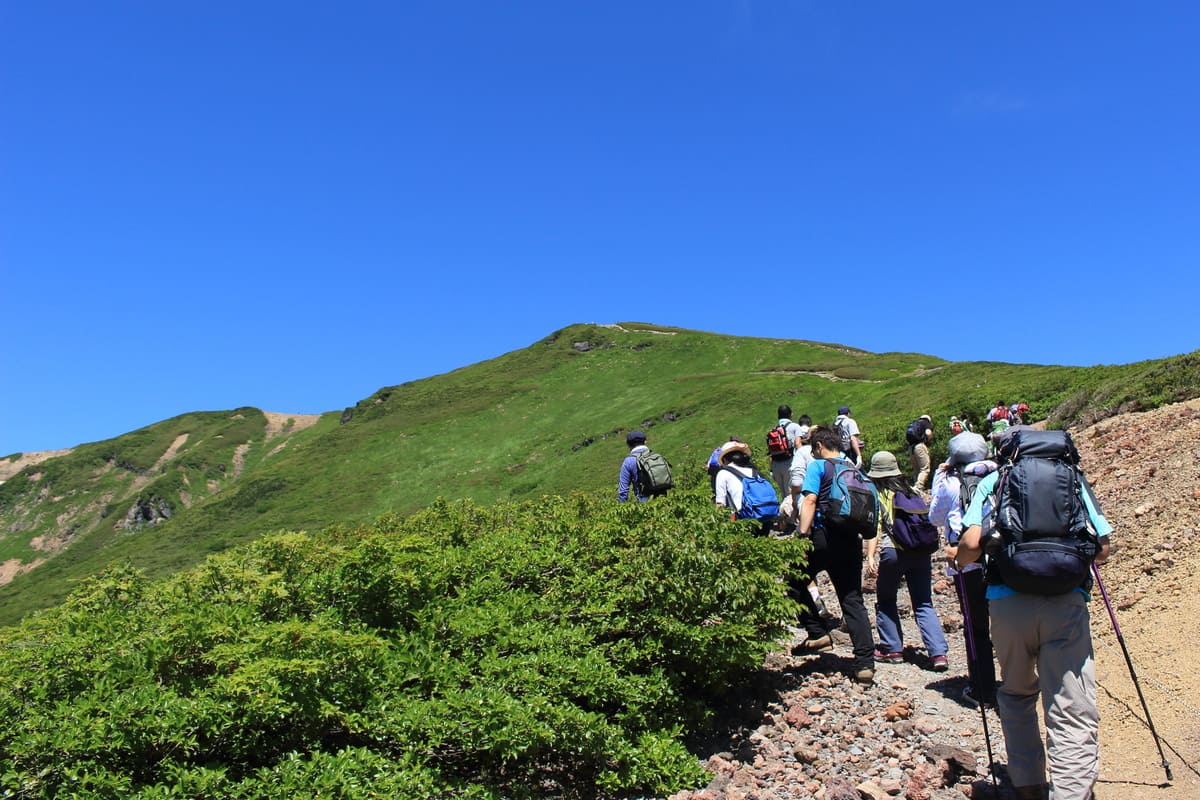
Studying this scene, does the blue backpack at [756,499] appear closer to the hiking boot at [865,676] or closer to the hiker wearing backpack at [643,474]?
the hiker wearing backpack at [643,474]

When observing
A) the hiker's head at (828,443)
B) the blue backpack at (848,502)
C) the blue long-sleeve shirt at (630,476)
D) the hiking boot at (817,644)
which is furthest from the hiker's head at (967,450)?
the blue long-sleeve shirt at (630,476)

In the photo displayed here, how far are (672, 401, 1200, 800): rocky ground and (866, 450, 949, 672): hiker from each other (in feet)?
0.70

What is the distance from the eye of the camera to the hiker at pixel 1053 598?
4121 mm

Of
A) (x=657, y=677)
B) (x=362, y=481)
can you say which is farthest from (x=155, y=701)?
(x=362, y=481)

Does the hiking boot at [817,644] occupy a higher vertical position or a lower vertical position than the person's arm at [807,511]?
lower

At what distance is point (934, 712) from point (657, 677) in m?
2.33

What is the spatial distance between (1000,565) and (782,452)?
6.31 meters

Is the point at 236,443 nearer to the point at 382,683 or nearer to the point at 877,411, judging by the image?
the point at 877,411

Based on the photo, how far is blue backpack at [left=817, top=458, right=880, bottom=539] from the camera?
6754mm

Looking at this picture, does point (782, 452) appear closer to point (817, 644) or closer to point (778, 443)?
point (778, 443)

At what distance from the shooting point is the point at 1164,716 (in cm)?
563

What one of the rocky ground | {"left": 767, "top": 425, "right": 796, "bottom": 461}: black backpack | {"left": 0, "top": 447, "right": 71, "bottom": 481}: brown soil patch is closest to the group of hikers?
the rocky ground

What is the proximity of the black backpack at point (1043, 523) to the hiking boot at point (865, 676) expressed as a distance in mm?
2787

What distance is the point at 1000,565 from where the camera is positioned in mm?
4246
